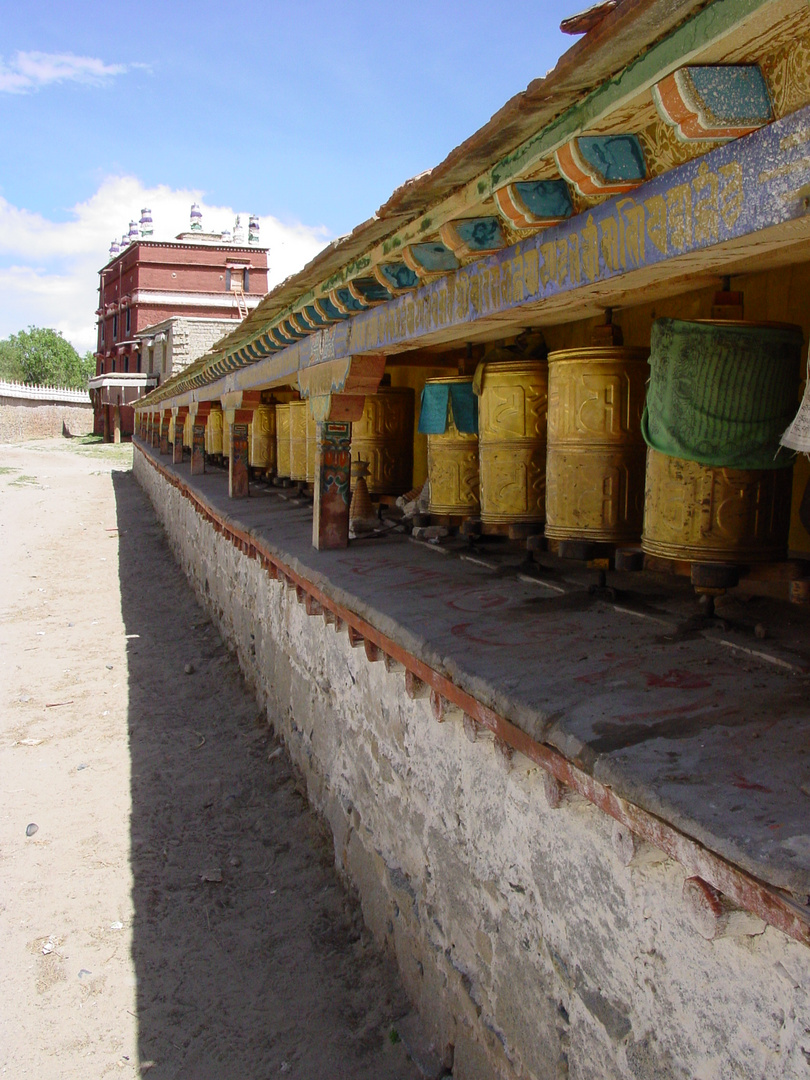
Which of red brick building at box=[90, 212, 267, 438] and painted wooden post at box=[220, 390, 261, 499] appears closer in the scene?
painted wooden post at box=[220, 390, 261, 499]

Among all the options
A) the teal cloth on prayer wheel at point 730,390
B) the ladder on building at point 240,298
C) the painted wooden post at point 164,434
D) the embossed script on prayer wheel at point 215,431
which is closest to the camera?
the teal cloth on prayer wheel at point 730,390

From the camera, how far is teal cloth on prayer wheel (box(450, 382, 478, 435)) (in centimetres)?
496

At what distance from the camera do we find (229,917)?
4344mm

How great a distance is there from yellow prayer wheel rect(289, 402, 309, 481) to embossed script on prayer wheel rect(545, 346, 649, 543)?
5050mm

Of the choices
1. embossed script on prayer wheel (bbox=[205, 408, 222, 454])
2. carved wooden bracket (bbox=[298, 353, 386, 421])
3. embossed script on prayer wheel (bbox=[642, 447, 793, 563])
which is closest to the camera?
embossed script on prayer wheel (bbox=[642, 447, 793, 563])

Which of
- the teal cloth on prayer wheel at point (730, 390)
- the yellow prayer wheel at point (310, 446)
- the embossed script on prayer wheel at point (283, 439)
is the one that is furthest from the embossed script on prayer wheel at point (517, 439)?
the embossed script on prayer wheel at point (283, 439)

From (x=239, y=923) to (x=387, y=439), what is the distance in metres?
3.70

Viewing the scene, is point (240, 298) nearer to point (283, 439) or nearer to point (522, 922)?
point (283, 439)

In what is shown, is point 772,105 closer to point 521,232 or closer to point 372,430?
point 521,232

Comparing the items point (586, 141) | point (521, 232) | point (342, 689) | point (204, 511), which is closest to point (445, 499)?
point (342, 689)

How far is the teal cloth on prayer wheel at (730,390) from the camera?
2.85 m

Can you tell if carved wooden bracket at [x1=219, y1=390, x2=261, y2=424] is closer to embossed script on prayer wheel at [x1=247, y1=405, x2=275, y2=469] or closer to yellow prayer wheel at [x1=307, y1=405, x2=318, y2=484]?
embossed script on prayer wheel at [x1=247, y1=405, x2=275, y2=469]

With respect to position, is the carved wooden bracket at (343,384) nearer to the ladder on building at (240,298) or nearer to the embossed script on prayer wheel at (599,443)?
the embossed script on prayer wheel at (599,443)

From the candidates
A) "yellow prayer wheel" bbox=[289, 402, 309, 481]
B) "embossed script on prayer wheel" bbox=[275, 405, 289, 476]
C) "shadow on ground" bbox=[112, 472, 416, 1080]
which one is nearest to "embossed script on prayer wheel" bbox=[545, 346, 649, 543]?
"shadow on ground" bbox=[112, 472, 416, 1080]
